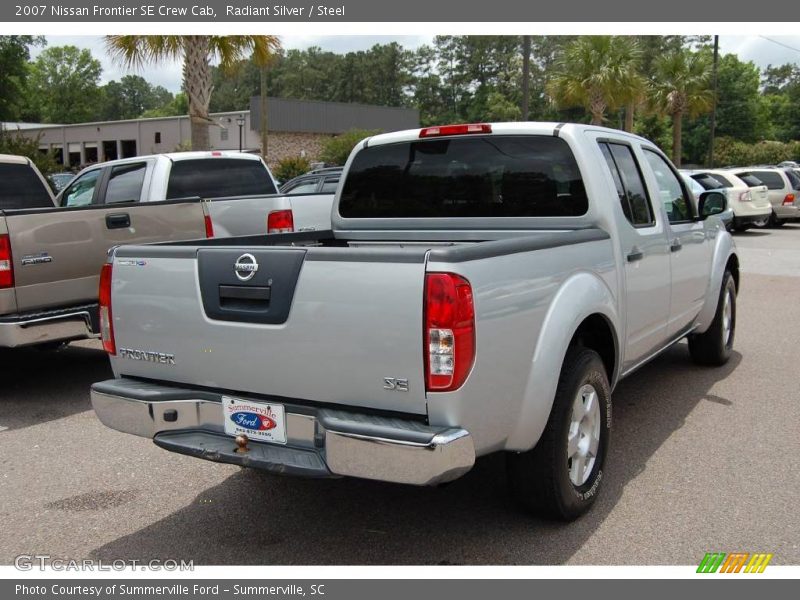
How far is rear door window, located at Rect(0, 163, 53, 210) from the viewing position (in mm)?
7590

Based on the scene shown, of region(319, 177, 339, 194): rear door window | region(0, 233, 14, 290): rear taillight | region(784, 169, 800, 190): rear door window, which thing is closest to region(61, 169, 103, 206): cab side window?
region(0, 233, 14, 290): rear taillight

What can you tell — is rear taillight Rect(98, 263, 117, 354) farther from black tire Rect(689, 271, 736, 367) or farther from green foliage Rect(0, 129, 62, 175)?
green foliage Rect(0, 129, 62, 175)

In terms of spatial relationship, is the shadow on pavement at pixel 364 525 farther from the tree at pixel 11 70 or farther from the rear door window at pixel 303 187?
the tree at pixel 11 70

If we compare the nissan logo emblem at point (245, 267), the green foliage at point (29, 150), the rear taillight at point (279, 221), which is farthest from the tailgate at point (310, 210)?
the green foliage at point (29, 150)

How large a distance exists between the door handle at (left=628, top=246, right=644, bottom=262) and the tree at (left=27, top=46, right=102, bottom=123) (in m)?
105

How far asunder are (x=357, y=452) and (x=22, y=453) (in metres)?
3.18

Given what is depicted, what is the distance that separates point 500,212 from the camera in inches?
188

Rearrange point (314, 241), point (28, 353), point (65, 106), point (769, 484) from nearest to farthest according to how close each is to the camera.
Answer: point (769, 484), point (314, 241), point (28, 353), point (65, 106)

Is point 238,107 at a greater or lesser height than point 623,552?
greater

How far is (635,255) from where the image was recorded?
476 cm

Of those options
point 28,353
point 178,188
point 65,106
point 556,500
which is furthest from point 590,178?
point 65,106

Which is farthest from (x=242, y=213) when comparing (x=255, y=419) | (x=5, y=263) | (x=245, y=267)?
(x=255, y=419)

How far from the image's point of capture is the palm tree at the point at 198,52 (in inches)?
624

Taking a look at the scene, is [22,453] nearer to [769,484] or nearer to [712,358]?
[769,484]
